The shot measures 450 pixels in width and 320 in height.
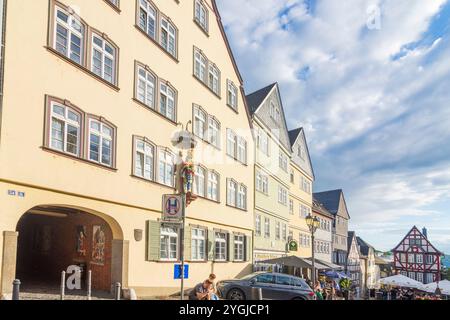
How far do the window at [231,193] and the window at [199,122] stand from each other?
174 inches

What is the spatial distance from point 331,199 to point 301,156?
71.6ft

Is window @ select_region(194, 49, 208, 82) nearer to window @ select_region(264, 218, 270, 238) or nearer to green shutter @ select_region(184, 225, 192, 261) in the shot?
green shutter @ select_region(184, 225, 192, 261)

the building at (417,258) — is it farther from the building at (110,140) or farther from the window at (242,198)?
the building at (110,140)

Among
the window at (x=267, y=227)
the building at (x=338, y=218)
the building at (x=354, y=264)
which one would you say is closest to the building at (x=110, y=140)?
the window at (x=267, y=227)

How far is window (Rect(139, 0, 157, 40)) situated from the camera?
61.5ft

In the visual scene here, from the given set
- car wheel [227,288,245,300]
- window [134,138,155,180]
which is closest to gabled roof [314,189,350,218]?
car wheel [227,288,245,300]

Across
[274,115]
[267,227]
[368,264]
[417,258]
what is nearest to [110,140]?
[267,227]

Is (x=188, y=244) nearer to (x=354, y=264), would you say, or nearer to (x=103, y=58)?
(x=103, y=58)

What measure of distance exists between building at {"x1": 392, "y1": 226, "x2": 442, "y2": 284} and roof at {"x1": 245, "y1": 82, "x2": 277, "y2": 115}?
53.2 metres

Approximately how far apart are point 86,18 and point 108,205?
620 centimetres

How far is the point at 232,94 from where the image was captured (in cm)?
2870

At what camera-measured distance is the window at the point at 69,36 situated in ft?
45.4

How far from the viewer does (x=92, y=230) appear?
17.2 metres
